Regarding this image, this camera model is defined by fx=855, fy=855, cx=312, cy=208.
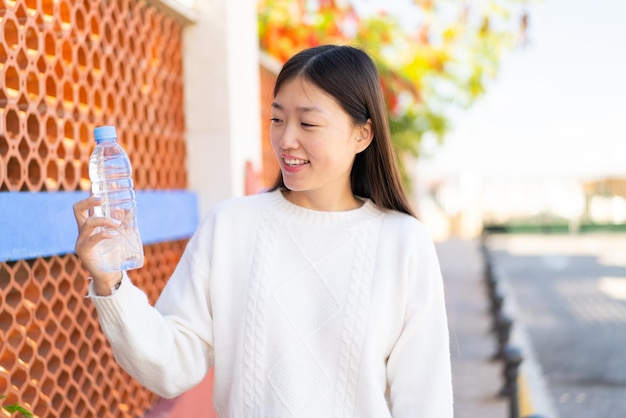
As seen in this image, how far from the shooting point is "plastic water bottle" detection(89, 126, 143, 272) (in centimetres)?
219

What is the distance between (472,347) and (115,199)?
7.16m

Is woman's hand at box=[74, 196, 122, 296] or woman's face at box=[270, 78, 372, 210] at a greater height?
woman's face at box=[270, 78, 372, 210]

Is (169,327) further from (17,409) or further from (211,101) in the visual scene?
(211,101)

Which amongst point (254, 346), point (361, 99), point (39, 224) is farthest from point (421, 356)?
point (39, 224)

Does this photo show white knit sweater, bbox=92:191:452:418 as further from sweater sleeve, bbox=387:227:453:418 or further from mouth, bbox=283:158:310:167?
mouth, bbox=283:158:310:167

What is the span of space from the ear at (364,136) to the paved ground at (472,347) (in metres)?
0.69

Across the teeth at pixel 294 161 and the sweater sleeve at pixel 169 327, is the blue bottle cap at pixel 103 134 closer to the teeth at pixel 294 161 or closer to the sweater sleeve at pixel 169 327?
the sweater sleeve at pixel 169 327

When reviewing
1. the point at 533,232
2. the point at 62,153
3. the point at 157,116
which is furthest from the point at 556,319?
the point at 533,232

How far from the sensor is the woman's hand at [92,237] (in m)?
2.01

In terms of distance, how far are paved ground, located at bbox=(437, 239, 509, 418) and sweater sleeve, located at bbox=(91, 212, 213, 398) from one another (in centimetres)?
83

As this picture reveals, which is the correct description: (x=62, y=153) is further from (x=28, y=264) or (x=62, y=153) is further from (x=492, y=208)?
(x=492, y=208)

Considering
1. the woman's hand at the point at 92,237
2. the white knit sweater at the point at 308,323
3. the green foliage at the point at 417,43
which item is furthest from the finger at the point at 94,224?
the green foliage at the point at 417,43

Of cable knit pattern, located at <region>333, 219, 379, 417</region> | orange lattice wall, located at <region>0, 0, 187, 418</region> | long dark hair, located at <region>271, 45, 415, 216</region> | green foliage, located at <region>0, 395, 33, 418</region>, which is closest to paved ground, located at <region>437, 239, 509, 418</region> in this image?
cable knit pattern, located at <region>333, 219, 379, 417</region>

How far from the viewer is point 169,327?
91.8 inches
